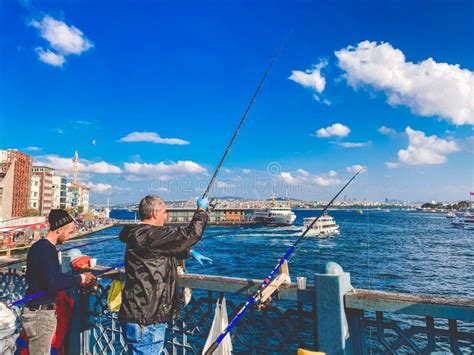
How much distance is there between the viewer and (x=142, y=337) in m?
2.72

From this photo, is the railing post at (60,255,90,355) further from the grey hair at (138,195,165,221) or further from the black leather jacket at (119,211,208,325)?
the grey hair at (138,195,165,221)

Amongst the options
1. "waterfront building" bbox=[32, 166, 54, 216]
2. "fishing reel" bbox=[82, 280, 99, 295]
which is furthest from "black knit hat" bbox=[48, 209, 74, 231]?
"waterfront building" bbox=[32, 166, 54, 216]

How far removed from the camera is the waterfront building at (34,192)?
92.4m

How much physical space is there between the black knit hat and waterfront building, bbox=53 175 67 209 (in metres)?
122

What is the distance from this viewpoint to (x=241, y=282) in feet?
10.2

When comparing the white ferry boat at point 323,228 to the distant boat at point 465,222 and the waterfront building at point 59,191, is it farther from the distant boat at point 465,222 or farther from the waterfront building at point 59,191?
the waterfront building at point 59,191

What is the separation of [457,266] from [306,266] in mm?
15533

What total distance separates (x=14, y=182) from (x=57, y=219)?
93707mm

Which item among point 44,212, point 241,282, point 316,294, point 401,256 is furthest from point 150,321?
point 44,212

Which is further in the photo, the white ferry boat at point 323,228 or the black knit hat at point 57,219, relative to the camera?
the white ferry boat at point 323,228

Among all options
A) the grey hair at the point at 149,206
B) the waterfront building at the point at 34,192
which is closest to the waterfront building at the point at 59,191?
the waterfront building at the point at 34,192

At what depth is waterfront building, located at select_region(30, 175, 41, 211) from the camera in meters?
92.4

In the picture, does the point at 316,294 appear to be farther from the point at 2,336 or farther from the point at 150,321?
the point at 2,336

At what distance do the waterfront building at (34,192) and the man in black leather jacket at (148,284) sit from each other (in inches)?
Answer: 4121
